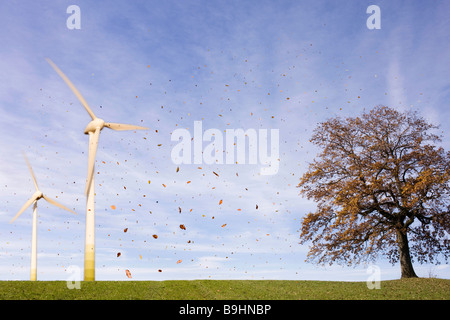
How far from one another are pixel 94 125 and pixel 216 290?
1682 cm

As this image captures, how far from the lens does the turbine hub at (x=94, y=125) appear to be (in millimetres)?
33775

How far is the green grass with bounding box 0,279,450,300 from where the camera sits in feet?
75.2

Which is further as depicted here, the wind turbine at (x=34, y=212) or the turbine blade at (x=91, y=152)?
the wind turbine at (x=34, y=212)

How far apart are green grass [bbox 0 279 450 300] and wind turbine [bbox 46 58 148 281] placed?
2584 mm

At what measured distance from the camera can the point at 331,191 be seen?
114 feet

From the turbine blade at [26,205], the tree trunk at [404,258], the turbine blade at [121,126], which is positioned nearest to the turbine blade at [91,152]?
the turbine blade at [121,126]

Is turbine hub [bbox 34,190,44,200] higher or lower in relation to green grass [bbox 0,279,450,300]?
higher

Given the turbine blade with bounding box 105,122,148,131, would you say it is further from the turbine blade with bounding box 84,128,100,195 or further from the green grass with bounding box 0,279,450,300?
the green grass with bounding box 0,279,450,300

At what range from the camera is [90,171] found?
30.4m

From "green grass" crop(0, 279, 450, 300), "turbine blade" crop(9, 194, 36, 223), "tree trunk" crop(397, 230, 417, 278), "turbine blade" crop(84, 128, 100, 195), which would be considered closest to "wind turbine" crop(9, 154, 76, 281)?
"turbine blade" crop(9, 194, 36, 223)

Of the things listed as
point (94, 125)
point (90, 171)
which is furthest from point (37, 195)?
point (90, 171)

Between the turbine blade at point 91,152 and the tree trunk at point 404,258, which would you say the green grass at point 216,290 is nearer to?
the tree trunk at point 404,258
